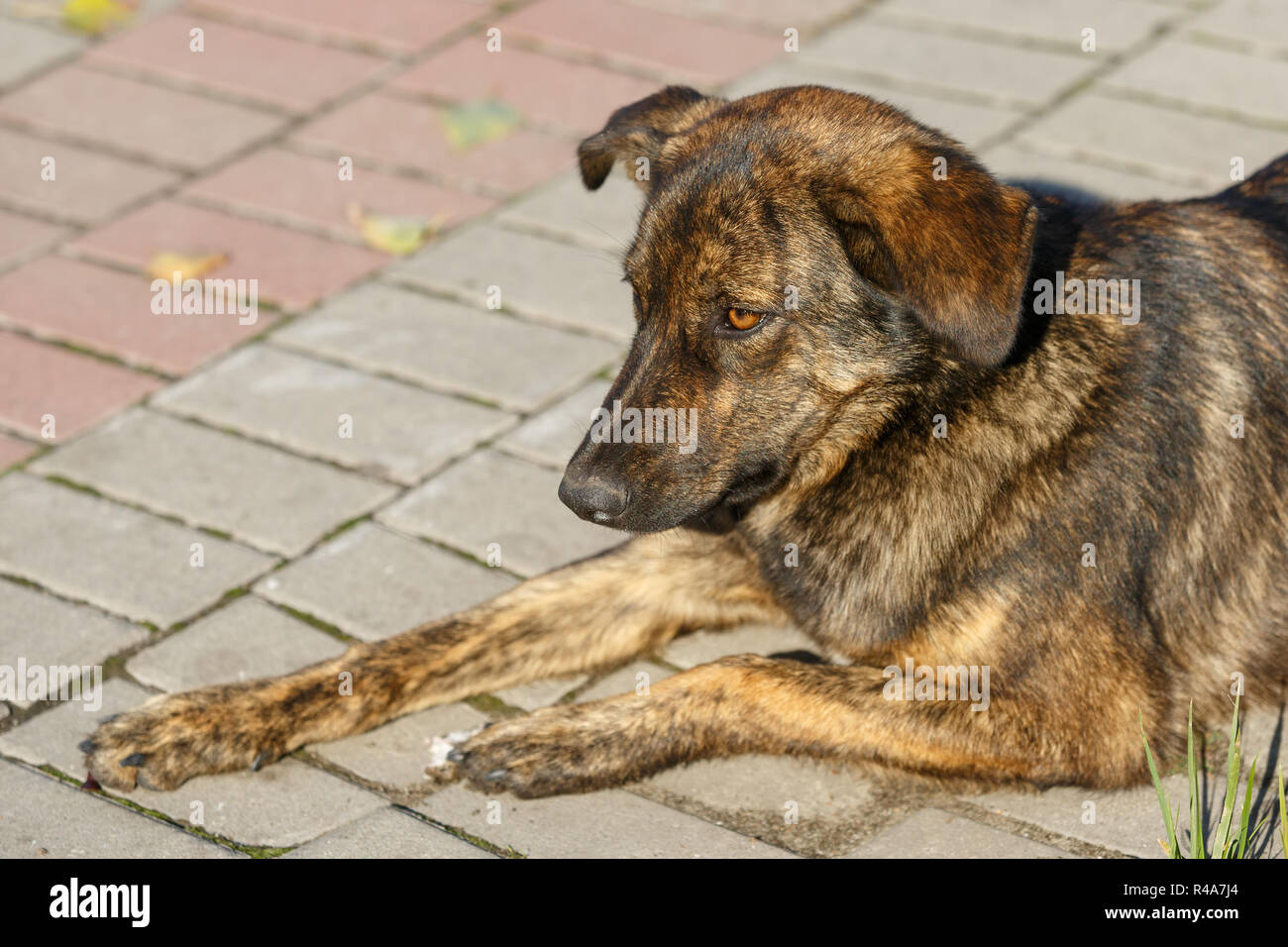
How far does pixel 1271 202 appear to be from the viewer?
458 cm

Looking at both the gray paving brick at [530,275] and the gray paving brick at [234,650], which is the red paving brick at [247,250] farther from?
the gray paving brick at [234,650]

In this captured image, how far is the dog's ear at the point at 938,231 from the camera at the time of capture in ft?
12.1

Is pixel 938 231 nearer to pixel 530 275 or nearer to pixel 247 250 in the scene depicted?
pixel 530 275

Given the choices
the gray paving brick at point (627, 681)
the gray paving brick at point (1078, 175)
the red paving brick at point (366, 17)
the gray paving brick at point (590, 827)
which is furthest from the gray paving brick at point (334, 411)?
the red paving brick at point (366, 17)

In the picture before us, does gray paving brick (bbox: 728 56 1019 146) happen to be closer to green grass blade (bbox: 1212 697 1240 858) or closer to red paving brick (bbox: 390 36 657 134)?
red paving brick (bbox: 390 36 657 134)

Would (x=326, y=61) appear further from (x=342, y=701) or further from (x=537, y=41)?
(x=342, y=701)

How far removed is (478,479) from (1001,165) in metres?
2.77

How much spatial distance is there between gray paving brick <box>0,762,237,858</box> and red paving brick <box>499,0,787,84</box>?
454cm

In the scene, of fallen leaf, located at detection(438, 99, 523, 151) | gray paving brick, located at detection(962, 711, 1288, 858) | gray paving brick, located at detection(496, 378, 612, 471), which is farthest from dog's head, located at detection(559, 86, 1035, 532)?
fallen leaf, located at detection(438, 99, 523, 151)

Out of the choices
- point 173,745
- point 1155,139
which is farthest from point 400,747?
point 1155,139

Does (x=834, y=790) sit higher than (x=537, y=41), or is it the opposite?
(x=537, y=41)

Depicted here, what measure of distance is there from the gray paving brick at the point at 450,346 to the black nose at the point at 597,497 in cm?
182
